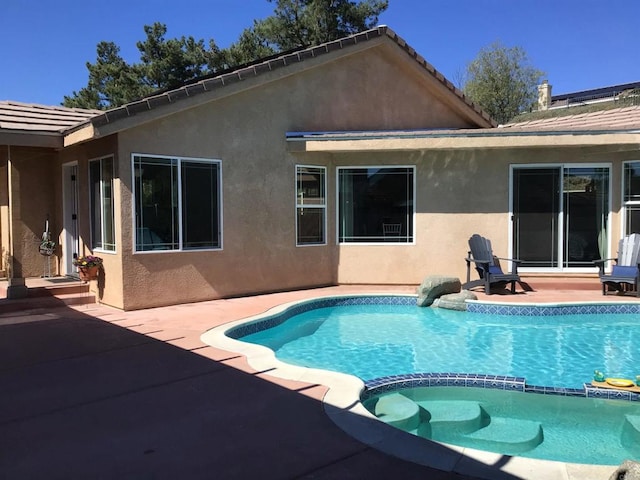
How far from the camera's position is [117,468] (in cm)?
369

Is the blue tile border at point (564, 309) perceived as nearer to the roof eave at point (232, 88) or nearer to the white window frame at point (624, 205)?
the white window frame at point (624, 205)

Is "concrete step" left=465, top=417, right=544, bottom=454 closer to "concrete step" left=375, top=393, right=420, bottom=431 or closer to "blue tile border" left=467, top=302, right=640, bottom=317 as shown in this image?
"concrete step" left=375, top=393, right=420, bottom=431

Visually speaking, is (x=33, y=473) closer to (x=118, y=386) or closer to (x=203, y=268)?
(x=118, y=386)

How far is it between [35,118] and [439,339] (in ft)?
29.6

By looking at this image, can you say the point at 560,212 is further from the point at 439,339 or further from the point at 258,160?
the point at 258,160

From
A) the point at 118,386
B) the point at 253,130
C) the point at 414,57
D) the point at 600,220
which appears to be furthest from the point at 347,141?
the point at 118,386

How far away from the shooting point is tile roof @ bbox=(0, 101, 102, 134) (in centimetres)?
968

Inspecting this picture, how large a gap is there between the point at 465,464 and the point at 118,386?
3672mm

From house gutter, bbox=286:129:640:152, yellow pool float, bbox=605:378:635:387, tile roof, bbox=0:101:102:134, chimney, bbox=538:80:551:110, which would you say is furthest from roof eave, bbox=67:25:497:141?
chimney, bbox=538:80:551:110

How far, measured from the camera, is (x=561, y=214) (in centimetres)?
1281

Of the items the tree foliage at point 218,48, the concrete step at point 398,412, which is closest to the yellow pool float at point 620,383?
the concrete step at point 398,412

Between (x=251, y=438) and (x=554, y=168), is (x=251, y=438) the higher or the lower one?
the lower one

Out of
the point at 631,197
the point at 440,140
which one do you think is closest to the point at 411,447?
the point at 440,140

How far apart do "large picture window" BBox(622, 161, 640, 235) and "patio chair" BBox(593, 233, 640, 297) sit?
79 cm
